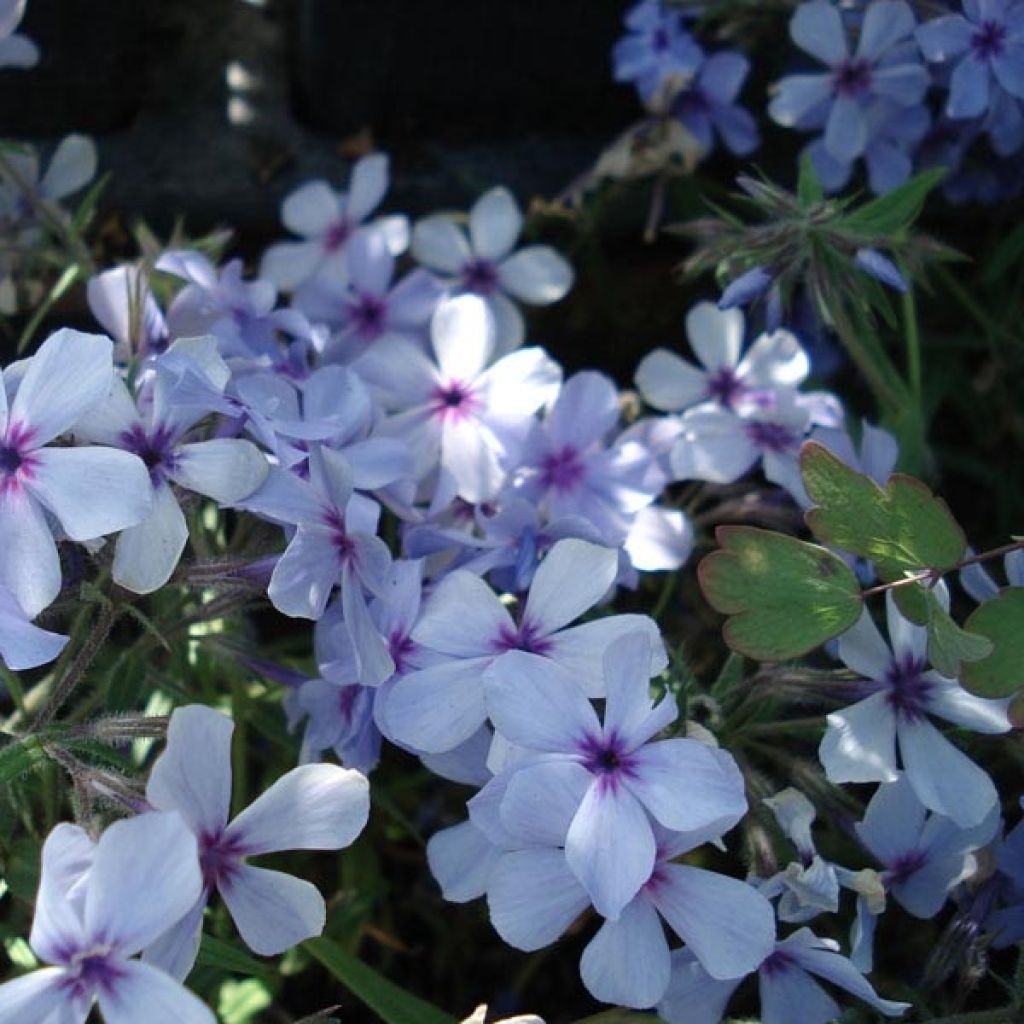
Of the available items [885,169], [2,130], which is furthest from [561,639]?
[2,130]

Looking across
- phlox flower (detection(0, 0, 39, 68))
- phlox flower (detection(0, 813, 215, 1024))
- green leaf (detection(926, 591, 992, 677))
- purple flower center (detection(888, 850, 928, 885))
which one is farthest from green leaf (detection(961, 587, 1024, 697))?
phlox flower (detection(0, 0, 39, 68))

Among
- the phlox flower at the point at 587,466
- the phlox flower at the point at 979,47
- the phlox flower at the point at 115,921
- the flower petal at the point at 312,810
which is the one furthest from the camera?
the phlox flower at the point at 979,47

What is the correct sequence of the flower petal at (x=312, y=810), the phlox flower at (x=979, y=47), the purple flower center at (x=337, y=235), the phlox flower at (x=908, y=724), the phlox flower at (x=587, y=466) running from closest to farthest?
1. the flower petal at (x=312, y=810)
2. the phlox flower at (x=908, y=724)
3. the phlox flower at (x=587, y=466)
4. the phlox flower at (x=979, y=47)
5. the purple flower center at (x=337, y=235)

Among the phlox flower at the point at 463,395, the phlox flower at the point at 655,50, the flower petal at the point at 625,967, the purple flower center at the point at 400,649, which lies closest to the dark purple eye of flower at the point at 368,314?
the phlox flower at the point at 463,395

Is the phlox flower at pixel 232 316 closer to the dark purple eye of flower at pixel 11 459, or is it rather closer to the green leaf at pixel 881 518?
the dark purple eye of flower at pixel 11 459

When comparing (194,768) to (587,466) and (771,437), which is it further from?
(771,437)

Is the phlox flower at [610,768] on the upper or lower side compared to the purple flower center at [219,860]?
upper

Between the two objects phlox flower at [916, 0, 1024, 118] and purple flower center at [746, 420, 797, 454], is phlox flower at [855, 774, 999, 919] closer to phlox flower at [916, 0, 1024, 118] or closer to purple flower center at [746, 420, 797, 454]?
purple flower center at [746, 420, 797, 454]

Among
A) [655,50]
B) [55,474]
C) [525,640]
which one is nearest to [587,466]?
[525,640]
